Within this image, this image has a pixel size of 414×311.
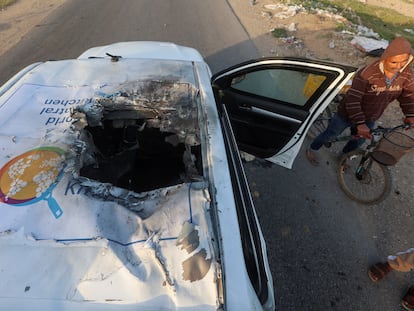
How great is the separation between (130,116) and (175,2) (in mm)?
8340

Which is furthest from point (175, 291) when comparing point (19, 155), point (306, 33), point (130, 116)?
point (306, 33)

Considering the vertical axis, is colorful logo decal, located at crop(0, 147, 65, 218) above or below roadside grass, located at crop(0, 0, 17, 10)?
above

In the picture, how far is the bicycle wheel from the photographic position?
3.19m

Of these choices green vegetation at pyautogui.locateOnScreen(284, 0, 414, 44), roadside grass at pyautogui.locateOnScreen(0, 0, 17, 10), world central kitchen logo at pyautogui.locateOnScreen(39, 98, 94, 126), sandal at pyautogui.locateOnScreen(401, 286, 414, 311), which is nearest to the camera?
world central kitchen logo at pyautogui.locateOnScreen(39, 98, 94, 126)

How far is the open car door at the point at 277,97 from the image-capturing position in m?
2.60

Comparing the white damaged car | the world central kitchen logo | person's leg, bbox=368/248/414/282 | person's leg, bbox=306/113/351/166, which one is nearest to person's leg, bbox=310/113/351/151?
person's leg, bbox=306/113/351/166

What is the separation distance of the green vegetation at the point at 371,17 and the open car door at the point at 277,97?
605 centimetres

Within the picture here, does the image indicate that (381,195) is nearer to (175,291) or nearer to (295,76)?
(295,76)

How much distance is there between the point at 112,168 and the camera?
1.95 m

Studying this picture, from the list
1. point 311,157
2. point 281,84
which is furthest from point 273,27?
point 281,84

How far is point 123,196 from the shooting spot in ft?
4.43

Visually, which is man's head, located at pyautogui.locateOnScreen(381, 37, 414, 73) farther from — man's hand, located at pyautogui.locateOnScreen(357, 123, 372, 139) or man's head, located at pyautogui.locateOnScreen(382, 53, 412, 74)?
man's hand, located at pyautogui.locateOnScreen(357, 123, 372, 139)

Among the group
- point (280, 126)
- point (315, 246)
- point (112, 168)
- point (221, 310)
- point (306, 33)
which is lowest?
point (315, 246)

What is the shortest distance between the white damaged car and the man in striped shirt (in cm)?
48
